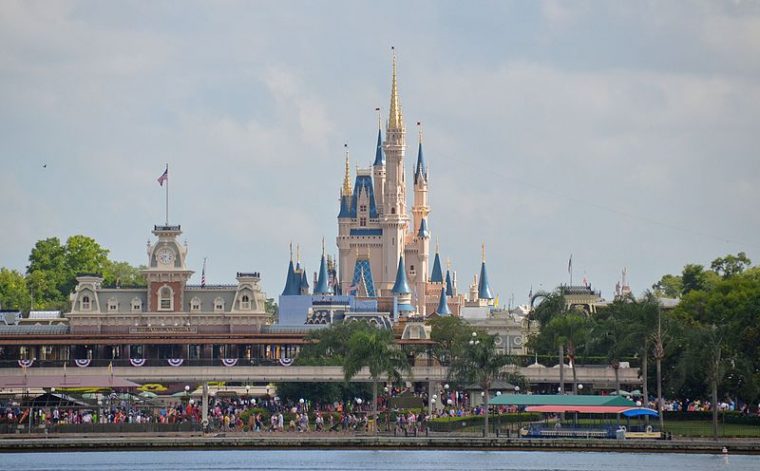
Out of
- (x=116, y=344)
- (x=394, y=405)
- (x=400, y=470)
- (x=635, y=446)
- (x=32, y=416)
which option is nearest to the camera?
(x=400, y=470)

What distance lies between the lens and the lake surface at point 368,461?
119375 millimetres

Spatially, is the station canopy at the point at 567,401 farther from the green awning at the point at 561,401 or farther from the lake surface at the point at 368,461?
the lake surface at the point at 368,461

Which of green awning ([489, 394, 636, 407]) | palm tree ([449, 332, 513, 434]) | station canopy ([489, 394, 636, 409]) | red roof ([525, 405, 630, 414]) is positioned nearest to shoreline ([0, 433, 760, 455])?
palm tree ([449, 332, 513, 434])

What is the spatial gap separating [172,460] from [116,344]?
65.6 meters

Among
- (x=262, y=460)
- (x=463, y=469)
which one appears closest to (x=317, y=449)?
(x=262, y=460)

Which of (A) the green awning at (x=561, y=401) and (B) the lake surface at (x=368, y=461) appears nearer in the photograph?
(B) the lake surface at (x=368, y=461)

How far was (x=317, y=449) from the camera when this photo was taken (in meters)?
132

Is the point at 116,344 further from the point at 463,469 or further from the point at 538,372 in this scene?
the point at 463,469

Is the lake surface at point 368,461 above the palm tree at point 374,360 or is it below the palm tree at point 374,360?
below

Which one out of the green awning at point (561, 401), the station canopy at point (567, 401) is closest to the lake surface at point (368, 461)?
the station canopy at point (567, 401)

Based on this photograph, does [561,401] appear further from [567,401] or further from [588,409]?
[588,409]

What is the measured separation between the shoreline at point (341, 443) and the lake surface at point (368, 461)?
1.39ft

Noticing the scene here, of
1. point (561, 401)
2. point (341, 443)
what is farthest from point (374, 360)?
point (341, 443)

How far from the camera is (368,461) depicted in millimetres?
122812
